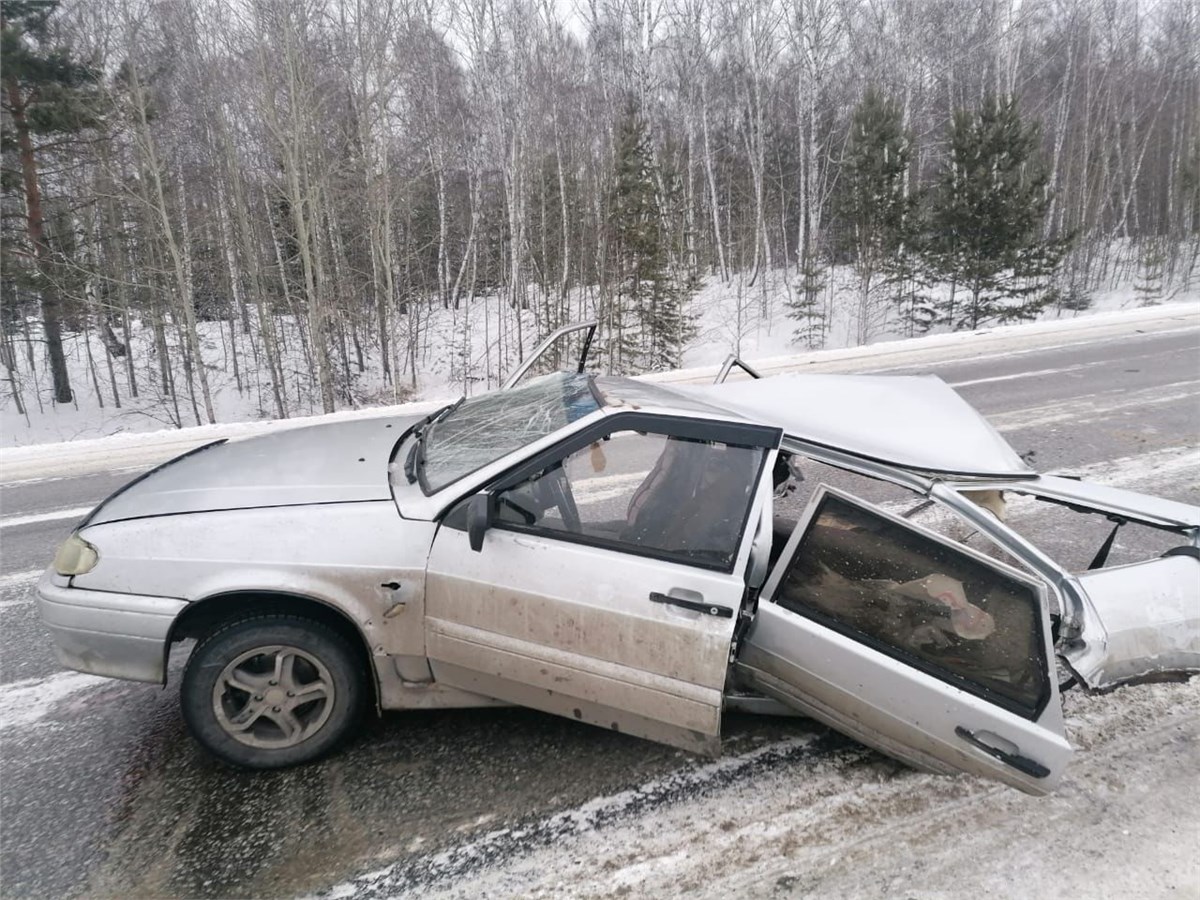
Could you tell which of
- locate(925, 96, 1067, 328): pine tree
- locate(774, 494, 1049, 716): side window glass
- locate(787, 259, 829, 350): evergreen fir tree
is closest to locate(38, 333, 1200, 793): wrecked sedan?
locate(774, 494, 1049, 716): side window glass

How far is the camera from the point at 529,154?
70.2 ft

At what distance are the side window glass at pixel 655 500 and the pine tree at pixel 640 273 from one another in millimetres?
17895

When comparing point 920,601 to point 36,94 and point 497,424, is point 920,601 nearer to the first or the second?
point 497,424

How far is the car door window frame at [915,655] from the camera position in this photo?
2.20 m

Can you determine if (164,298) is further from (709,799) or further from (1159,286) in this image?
(1159,286)

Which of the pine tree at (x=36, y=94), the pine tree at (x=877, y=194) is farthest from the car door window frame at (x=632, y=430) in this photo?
the pine tree at (x=877, y=194)

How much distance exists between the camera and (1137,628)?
8.06 ft

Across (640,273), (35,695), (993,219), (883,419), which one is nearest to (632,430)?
(883,419)

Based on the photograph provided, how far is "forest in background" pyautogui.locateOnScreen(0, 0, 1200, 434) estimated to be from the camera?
17062 millimetres

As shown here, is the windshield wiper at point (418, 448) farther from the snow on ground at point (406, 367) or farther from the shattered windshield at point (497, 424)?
the snow on ground at point (406, 367)

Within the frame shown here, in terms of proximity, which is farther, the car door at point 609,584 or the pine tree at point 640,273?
the pine tree at point 640,273

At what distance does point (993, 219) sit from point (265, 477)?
80.3 feet

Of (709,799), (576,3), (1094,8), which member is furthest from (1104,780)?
(1094,8)

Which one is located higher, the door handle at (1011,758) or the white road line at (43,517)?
the white road line at (43,517)
